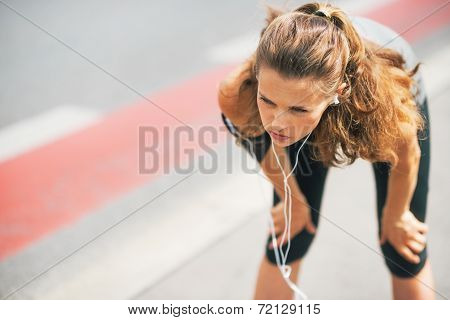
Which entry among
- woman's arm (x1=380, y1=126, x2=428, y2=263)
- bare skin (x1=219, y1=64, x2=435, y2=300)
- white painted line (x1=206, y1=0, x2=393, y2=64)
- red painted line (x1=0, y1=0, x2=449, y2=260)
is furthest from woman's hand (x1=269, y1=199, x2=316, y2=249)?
white painted line (x1=206, y1=0, x2=393, y2=64)

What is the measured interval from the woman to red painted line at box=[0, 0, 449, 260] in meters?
0.71

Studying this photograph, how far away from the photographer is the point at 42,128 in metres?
2.38

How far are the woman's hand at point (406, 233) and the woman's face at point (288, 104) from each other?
16.6 inches

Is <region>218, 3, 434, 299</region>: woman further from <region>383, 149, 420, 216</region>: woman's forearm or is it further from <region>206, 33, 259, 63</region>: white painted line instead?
<region>206, 33, 259, 63</region>: white painted line

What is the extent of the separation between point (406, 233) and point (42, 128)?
152 centimetres

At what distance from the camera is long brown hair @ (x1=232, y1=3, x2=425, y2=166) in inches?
40.9

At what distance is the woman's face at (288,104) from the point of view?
1.06 m

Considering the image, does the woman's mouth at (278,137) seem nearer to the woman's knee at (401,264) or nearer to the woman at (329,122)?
the woman at (329,122)

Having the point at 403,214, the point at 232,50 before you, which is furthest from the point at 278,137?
the point at 232,50

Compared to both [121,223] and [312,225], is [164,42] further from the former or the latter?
[312,225]

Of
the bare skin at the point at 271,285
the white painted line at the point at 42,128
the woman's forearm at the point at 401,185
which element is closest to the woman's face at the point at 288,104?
the woman's forearm at the point at 401,185

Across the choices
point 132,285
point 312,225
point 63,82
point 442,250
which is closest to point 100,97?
point 63,82

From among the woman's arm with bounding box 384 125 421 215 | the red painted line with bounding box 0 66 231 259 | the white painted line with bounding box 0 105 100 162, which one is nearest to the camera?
the woman's arm with bounding box 384 125 421 215

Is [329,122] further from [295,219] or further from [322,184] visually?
[295,219]
